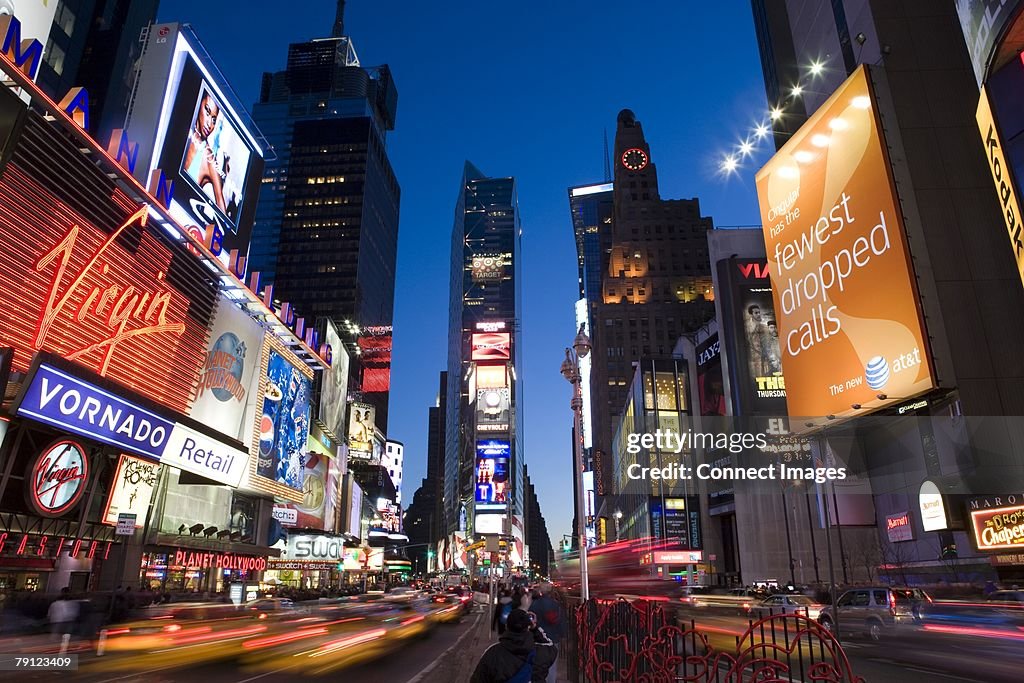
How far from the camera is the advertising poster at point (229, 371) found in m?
39.6

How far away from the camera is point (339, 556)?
7869 cm

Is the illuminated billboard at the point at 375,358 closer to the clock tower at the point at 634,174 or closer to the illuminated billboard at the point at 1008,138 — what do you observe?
the clock tower at the point at 634,174

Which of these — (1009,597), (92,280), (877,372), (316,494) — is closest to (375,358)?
(316,494)

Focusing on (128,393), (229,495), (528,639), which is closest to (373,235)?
(229,495)

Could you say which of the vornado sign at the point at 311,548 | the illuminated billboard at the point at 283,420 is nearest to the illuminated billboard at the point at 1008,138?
the illuminated billboard at the point at 283,420

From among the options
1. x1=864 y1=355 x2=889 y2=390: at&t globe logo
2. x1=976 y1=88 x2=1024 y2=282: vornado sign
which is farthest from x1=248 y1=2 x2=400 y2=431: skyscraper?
x1=864 y1=355 x2=889 y2=390: at&t globe logo

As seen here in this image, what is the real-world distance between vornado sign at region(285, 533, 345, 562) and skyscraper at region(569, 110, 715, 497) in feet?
269

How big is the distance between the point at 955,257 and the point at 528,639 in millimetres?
30374

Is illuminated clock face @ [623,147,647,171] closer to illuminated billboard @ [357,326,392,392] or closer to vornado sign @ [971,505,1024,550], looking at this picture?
illuminated billboard @ [357,326,392,392]

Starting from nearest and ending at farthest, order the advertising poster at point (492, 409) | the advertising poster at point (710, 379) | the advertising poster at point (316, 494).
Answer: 1. the advertising poster at point (316, 494)
2. the advertising poster at point (710, 379)
3. the advertising poster at point (492, 409)

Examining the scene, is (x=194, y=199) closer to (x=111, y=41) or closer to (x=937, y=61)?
(x=111, y=41)

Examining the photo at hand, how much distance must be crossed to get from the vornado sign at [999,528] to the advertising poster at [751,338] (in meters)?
38.6

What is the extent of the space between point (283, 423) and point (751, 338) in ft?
170

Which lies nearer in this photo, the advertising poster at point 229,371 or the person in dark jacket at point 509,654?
the person in dark jacket at point 509,654
